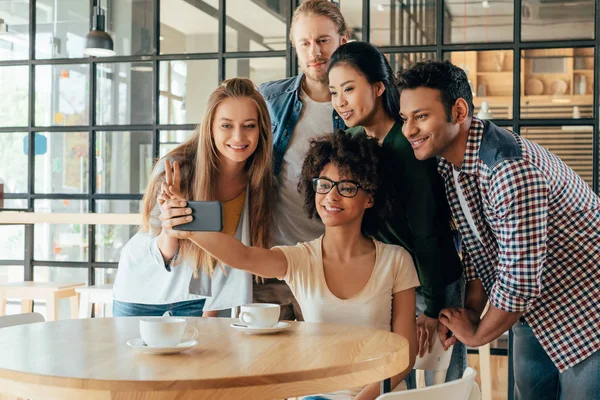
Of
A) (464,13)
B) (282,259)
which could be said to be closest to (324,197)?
(282,259)

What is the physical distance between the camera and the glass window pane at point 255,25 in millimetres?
4473

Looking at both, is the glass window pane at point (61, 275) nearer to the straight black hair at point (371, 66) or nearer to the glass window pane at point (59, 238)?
the glass window pane at point (59, 238)

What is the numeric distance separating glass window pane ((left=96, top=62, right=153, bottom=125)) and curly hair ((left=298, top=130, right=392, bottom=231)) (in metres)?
2.93

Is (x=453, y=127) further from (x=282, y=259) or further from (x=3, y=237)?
(x=3, y=237)

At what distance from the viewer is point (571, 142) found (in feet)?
13.0

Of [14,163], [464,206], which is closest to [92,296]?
[14,163]

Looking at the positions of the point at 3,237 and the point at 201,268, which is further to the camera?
the point at 3,237

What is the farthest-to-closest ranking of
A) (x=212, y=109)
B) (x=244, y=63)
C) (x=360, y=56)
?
1. (x=244, y=63)
2. (x=212, y=109)
3. (x=360, y=56)

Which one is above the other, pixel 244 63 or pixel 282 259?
pixel 244 63

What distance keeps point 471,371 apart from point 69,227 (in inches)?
162

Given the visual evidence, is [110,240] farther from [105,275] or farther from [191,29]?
[191,29]

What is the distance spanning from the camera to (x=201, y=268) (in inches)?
88.6

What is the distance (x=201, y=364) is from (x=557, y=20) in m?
3.37

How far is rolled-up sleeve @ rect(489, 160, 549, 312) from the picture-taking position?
1.63 m
